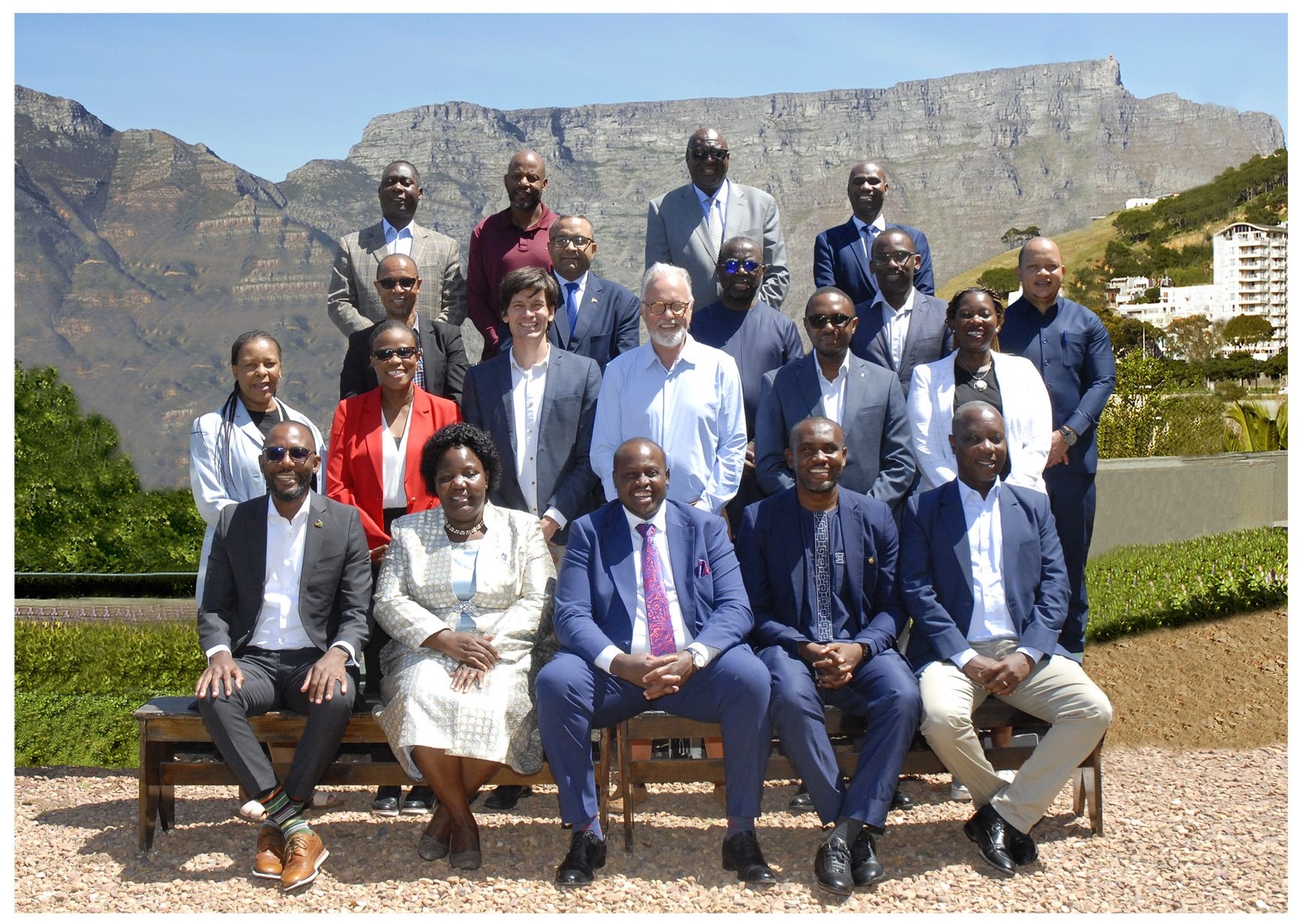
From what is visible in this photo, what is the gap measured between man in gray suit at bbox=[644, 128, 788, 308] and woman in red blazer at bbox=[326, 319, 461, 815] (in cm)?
175

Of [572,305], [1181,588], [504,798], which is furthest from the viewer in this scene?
[1181,588]

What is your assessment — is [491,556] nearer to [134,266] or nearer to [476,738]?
[476,738]

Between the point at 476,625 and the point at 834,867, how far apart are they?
5.55 feet

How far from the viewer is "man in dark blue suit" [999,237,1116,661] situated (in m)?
6.16

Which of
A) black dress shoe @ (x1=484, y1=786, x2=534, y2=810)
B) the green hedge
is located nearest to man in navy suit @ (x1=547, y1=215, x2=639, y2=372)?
black dress shoe @ (x1=484, y1=786, x2=534, y2=810)

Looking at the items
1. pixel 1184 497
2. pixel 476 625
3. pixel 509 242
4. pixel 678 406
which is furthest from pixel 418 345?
pixel 1184 497

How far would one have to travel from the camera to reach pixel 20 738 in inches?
323

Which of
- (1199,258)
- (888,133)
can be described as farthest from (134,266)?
(1199,258)

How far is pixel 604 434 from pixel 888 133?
17732cm

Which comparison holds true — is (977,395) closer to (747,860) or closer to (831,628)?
(831,628)

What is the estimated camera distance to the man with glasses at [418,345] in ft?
19.4

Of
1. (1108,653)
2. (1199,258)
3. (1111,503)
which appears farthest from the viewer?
(1199,258)

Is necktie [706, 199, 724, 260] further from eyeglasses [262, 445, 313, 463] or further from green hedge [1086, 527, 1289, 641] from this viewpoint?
green hedge [1086, 527, 1289, 641]

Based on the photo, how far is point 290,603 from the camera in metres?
5.04
